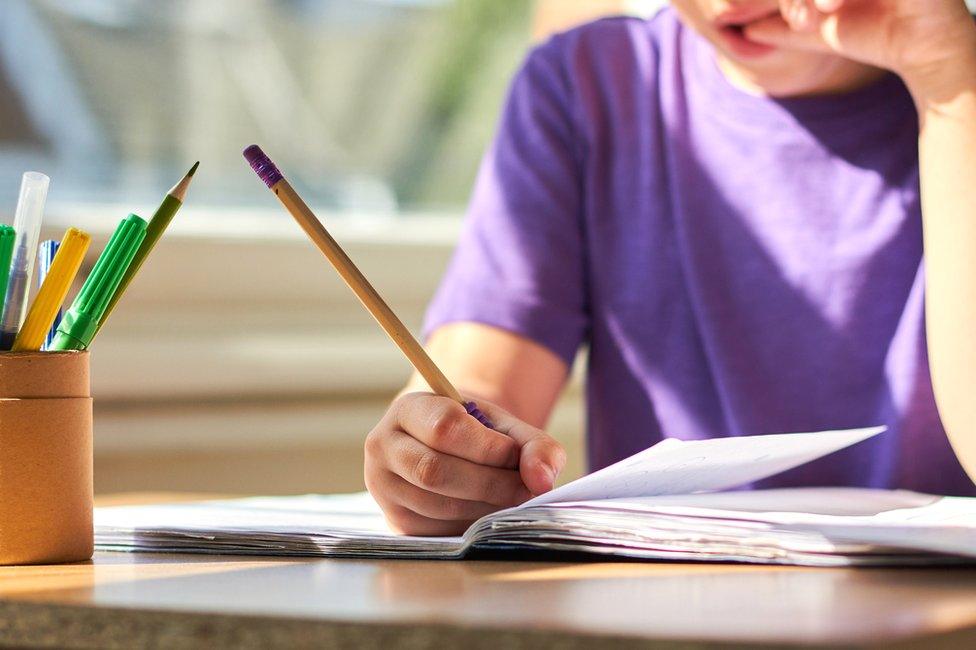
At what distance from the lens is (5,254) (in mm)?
579

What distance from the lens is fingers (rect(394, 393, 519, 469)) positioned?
62 cm

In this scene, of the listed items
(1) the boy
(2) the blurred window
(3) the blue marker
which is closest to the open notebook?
(3) the blue marker

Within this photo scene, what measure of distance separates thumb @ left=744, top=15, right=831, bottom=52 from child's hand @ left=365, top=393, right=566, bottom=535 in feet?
1.24

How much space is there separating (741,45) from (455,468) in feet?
1.44

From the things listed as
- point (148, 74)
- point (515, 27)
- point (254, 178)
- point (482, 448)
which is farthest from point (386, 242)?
point (482, 448)

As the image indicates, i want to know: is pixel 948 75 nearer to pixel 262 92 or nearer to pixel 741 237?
pixel 741 237

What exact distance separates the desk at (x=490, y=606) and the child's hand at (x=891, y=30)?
0.46 metres

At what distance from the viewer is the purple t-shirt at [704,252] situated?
95 cm

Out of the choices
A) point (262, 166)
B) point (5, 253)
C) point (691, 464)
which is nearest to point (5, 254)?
point (5, 253)

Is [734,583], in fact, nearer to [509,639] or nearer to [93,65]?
[509,639]

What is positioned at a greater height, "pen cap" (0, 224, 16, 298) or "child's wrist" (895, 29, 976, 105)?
"child's wrist" (895, 29, 976, 105)

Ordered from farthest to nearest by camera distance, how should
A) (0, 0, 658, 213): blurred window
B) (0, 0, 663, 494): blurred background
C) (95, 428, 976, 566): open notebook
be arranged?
1. (0, 0, 658, 213): blurred window
2. (0, 0, 663, 494): blurred background
3. (95, 428, 976, 566): open notebook

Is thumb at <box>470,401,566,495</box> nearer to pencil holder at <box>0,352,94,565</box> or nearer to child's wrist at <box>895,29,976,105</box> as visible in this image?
pencil holder at <box>0,352,94,565</box>

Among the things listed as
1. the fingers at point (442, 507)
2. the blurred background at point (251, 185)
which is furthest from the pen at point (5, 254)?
the blurred background at point (251, 185)
